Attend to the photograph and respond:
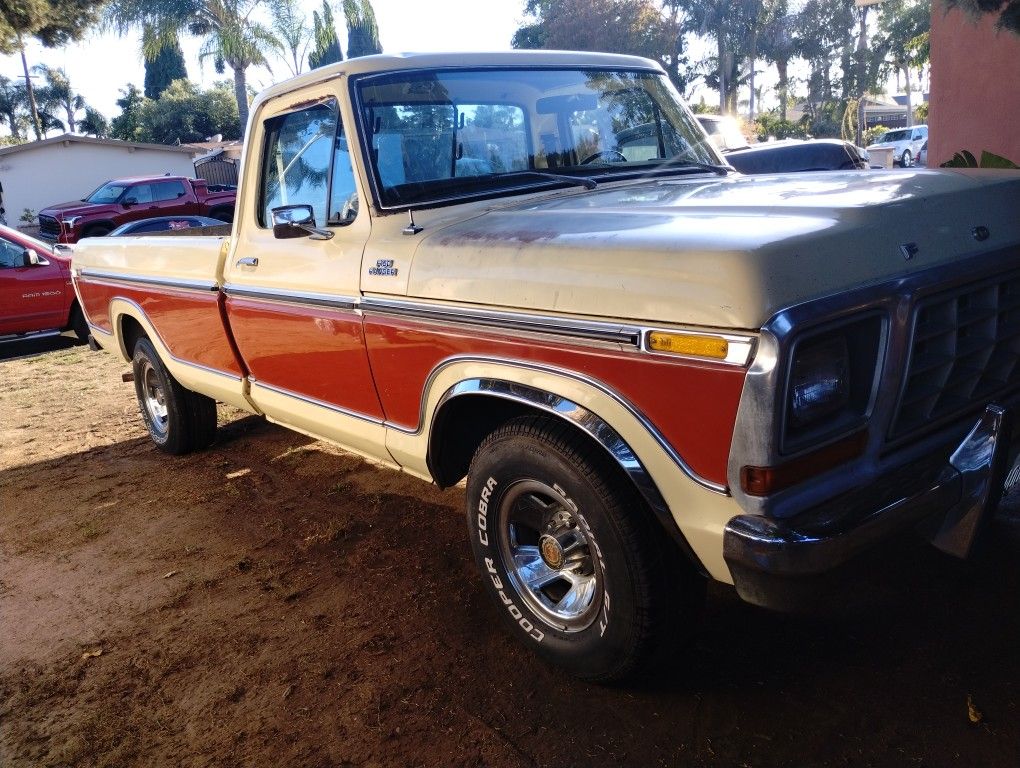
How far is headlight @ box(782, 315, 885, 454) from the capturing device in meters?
2.23

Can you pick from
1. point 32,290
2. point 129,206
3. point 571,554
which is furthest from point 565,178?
point 129,206

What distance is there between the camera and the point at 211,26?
77.8ft

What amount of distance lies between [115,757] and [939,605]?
9.28 feet

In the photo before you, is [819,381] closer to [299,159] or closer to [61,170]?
[299,159]

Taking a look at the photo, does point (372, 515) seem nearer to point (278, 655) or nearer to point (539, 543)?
point (278, 655)

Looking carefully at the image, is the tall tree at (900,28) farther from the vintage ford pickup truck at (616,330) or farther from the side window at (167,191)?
the vintage ford pickup truck at (616,330)

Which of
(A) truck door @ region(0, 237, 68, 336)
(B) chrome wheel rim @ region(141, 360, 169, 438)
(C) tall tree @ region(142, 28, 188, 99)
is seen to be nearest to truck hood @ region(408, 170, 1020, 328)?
(B) chrome wheel rim @ region(141, 360, 169, 438)

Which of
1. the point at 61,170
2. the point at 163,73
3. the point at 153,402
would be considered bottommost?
the point at 153,402

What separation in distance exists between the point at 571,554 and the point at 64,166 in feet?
121

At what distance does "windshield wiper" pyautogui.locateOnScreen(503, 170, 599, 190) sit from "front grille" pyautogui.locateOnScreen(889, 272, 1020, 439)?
1.52 meters

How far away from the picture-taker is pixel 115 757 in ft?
9.36

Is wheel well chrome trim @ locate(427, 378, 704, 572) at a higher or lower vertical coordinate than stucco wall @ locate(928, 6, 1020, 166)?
lower

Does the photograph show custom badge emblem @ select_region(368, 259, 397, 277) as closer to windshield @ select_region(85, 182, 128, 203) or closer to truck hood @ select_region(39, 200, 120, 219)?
truck hood @ select_region(39, 200, 120, 219)

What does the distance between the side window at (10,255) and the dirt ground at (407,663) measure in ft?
22.5
